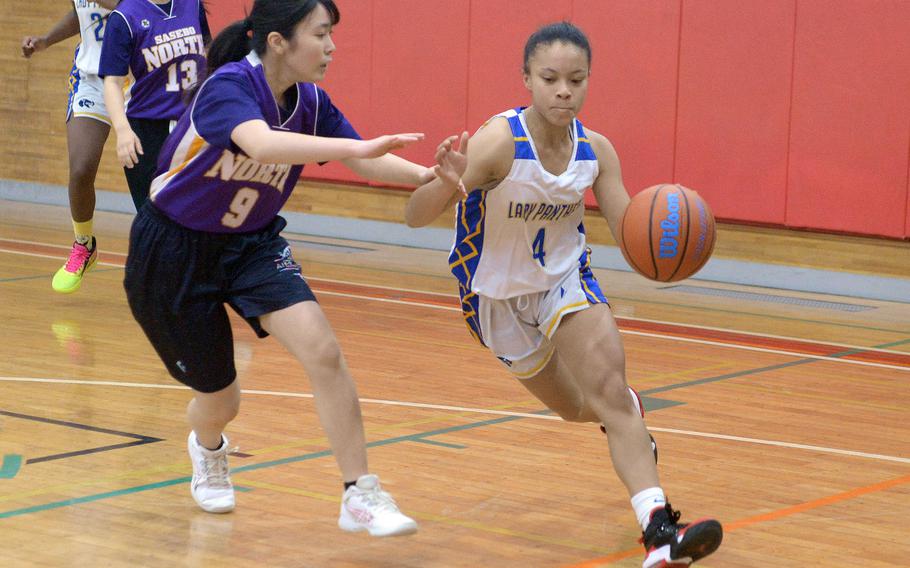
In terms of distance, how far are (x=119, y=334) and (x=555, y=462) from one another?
2.94m

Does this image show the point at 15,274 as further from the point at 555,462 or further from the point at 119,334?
the point at 555,462

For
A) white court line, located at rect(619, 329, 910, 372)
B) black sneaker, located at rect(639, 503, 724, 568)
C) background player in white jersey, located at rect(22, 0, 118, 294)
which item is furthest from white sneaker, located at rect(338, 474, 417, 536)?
background player in white jersey, located at rect(22, 0, 118, 294)

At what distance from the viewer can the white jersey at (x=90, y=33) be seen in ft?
23.6

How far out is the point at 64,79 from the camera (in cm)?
1209

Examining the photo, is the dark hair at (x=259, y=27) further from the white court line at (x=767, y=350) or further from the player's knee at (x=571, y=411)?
the white court line at (x=767, y=350)

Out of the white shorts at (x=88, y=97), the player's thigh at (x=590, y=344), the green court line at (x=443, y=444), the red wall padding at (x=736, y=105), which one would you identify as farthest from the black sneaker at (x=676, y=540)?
the red wall padding at (x=736, y=105)

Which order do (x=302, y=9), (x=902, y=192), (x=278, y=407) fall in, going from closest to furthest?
(x=302, y=9) → (x=278, y=407) → (x=902, y=192)

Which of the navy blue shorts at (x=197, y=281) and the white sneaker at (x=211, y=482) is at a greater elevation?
the navy blue shorts at (x=197, y=281)

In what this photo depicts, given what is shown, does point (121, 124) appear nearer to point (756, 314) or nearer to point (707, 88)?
point (756, 314)

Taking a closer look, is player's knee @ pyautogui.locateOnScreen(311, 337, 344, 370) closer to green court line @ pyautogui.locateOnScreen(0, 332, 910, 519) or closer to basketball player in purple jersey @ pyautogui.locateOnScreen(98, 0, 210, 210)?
green court line @ pyautogui.locateOnScreen(0, 332, 910, 519)

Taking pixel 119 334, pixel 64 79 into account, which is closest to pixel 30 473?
pixel 119 334

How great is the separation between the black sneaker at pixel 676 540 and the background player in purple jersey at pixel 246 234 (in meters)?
0.60

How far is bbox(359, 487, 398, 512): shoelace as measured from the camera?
3545 millimetres

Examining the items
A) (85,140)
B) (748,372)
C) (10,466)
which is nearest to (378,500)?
(10,466)
